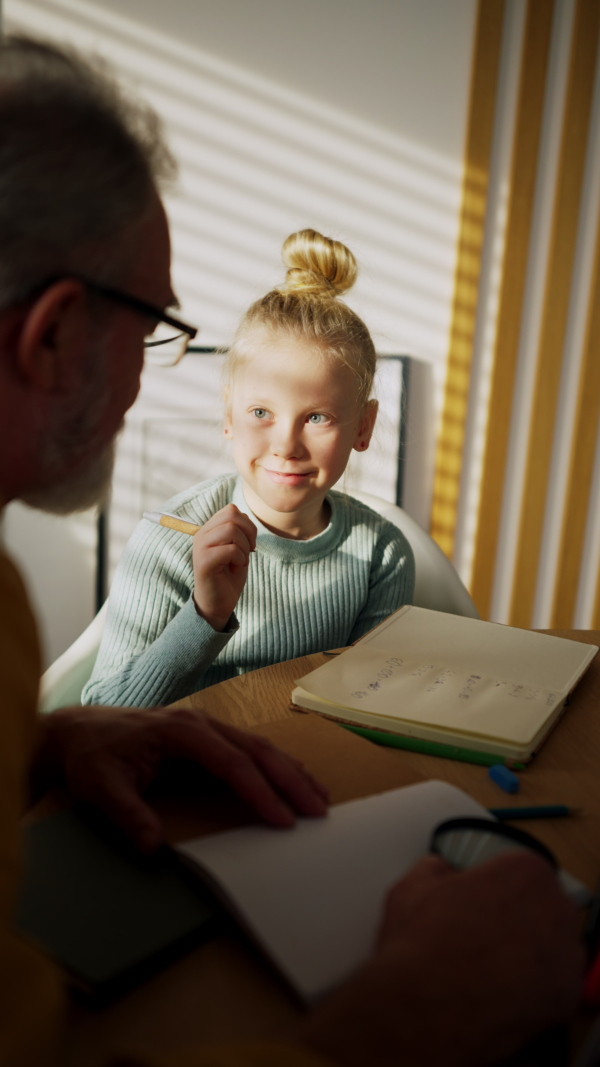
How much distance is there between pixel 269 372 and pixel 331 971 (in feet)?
3.45

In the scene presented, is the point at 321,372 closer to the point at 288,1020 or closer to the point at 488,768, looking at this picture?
the point at 488,768

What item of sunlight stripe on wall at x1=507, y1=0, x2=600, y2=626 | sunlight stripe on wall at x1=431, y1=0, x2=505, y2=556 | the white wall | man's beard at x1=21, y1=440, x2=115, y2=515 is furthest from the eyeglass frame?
sunlight stripe on wall at x1=507, y1=0, x2=600, y2=626

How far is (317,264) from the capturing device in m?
1.46

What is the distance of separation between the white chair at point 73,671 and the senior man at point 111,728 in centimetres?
67

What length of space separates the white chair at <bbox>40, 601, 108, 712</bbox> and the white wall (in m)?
1.06

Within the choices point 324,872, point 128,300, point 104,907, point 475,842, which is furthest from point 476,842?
point 128,300

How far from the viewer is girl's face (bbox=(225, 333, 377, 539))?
1342 mm

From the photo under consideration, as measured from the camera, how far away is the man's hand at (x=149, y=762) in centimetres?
60

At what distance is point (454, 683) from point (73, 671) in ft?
2.50

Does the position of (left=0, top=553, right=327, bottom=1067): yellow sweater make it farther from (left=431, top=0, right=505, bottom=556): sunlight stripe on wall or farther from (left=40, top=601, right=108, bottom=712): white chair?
(left=431, top=0, right=505, bottom=556): sunlight stripe on wall

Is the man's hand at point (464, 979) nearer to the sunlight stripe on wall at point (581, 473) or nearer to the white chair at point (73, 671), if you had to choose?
the white chair at point (73, 671)

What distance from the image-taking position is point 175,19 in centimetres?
228

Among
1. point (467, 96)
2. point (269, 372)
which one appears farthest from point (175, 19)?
point (269, 372)

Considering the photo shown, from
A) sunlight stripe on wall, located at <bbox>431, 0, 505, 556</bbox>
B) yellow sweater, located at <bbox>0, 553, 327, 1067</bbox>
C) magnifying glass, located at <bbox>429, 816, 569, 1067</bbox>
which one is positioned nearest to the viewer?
yellow sweater, located at <bbox>0, 553, 327, 1067</bbox>
